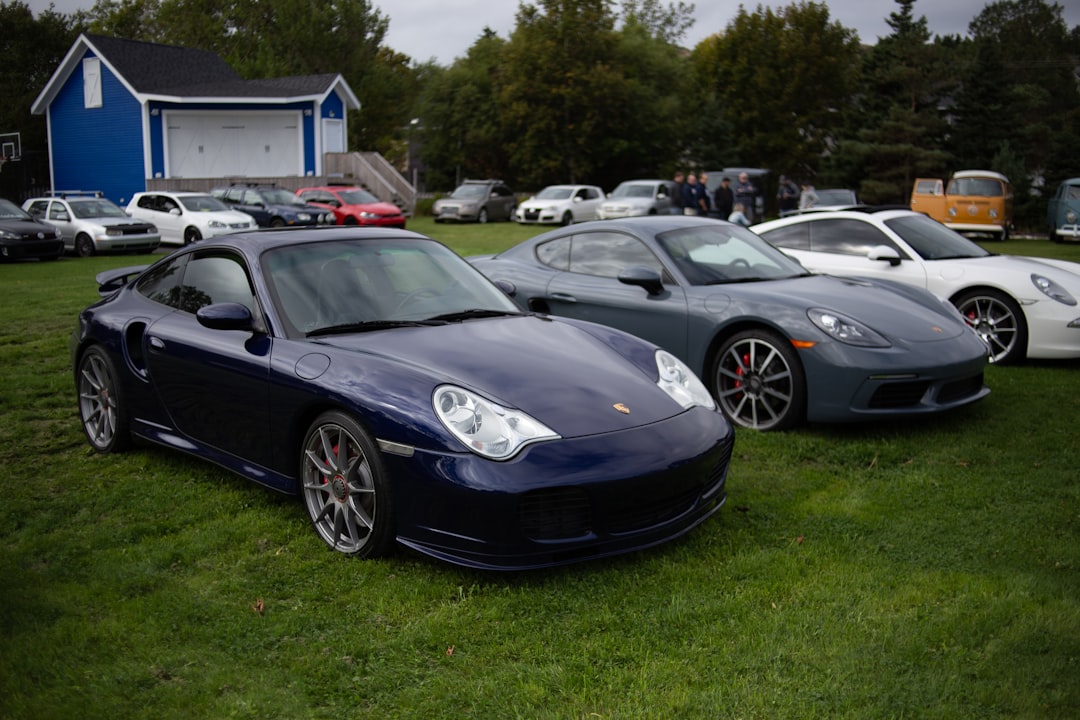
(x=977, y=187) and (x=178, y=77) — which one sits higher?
(x=178, y=77)

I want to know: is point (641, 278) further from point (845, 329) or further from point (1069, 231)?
point (1069, 231)

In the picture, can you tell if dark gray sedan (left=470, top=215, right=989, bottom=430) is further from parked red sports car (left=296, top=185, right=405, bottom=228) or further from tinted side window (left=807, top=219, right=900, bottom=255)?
parked red sports car (left=296, top=185, right=405, bottom=228)

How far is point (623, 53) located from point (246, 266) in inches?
2102

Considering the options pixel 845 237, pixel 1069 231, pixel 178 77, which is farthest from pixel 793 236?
pixel 178 77

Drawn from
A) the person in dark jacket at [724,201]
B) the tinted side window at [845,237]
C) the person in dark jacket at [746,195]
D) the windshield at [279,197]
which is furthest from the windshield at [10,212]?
the tinted side window at [845,237]

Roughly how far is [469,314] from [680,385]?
1.16 m

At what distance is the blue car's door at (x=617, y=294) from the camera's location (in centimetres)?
711

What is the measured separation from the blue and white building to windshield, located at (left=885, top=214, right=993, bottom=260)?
33.8 m

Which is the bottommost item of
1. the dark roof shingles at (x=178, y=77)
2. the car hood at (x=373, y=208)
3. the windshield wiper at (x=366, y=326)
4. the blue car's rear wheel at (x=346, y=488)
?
the blue car's rear wheel at (x=346, y=488)

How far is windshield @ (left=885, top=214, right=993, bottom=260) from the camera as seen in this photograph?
31.1 feet

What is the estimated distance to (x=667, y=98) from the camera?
5447 centimetres

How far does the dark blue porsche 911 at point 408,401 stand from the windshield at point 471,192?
31.3m

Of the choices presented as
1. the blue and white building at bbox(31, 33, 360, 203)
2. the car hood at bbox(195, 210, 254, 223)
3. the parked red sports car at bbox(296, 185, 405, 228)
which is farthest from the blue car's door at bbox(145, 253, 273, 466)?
the blue and white building at bbox(31, 33, 360, 203)

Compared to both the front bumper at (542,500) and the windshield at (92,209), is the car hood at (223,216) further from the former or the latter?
the front bumper at (542,500)
